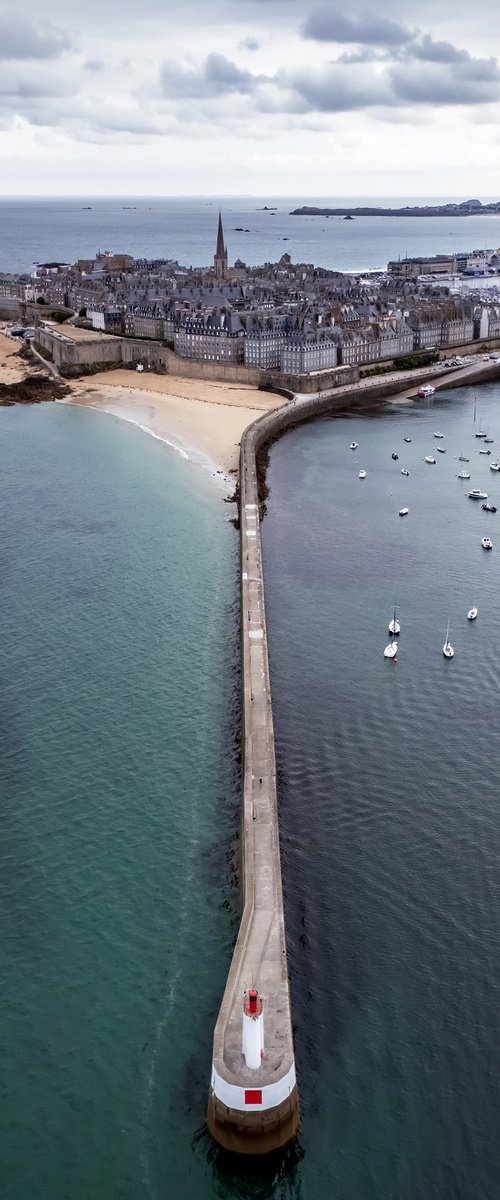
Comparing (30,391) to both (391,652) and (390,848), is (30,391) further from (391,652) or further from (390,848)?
(390,848)

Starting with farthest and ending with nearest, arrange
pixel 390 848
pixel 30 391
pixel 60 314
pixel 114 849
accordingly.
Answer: pixel 60 314 < pixel 30 391 < pixel 114 849 < pixel 390 848

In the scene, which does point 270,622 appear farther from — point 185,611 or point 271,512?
point 271,512

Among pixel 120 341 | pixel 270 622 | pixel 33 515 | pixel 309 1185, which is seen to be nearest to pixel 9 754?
pixel 270 622

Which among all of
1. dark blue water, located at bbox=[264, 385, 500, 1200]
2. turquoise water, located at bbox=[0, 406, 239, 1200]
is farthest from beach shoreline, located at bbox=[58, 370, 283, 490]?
turquoise water, located at bbox=[0, 406, 239, 1200]

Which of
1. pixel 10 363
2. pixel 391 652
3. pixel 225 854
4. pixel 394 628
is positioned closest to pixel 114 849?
pixel 225 854

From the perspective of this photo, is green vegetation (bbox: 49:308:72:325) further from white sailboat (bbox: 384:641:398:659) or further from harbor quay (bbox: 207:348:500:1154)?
harbor quay (bbox: 207:348:500:1154)

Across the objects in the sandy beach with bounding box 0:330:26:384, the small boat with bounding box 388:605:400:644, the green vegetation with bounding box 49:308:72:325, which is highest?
the green vegetation with bounding box 49:308:72:325

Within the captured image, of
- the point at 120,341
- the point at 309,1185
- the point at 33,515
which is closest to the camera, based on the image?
the point at 309,1185
